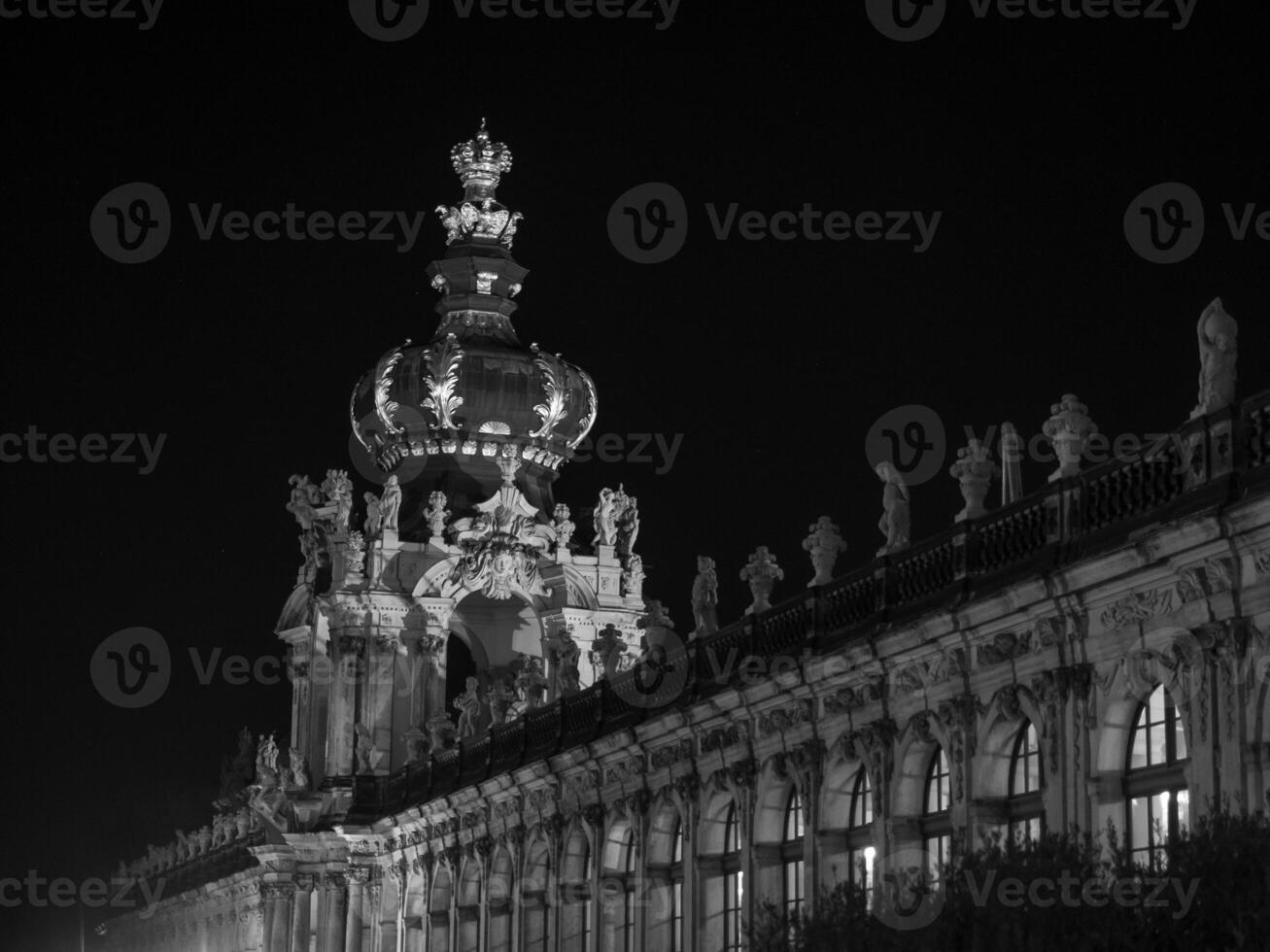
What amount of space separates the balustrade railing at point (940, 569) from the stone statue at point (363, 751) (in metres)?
10.9

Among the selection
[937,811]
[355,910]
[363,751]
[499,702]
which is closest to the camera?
[937,811]

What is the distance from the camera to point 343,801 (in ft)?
213

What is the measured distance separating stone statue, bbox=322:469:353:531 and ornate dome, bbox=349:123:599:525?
210cm

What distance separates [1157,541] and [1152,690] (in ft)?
7.14

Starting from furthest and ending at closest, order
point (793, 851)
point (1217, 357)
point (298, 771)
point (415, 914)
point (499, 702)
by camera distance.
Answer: point (298, 771), point (415, 914), point (499, 702), point (793, 851), point (1217, 357)

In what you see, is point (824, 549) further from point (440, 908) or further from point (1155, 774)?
point (440, 908)

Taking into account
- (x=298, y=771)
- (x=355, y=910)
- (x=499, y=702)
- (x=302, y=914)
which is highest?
(x=499, y=702)

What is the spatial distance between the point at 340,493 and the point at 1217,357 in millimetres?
40318

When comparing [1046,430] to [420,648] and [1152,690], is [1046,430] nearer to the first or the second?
[1152,690]

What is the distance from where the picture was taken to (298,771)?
217 ft

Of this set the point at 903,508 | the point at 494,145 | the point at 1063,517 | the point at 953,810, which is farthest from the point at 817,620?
the point at 494,145

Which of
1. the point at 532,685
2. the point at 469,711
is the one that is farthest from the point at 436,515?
the point at 532,685

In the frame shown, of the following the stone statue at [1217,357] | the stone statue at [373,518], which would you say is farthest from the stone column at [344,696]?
the stone statue at [1217,357]

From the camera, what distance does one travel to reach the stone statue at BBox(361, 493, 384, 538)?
66.1m
